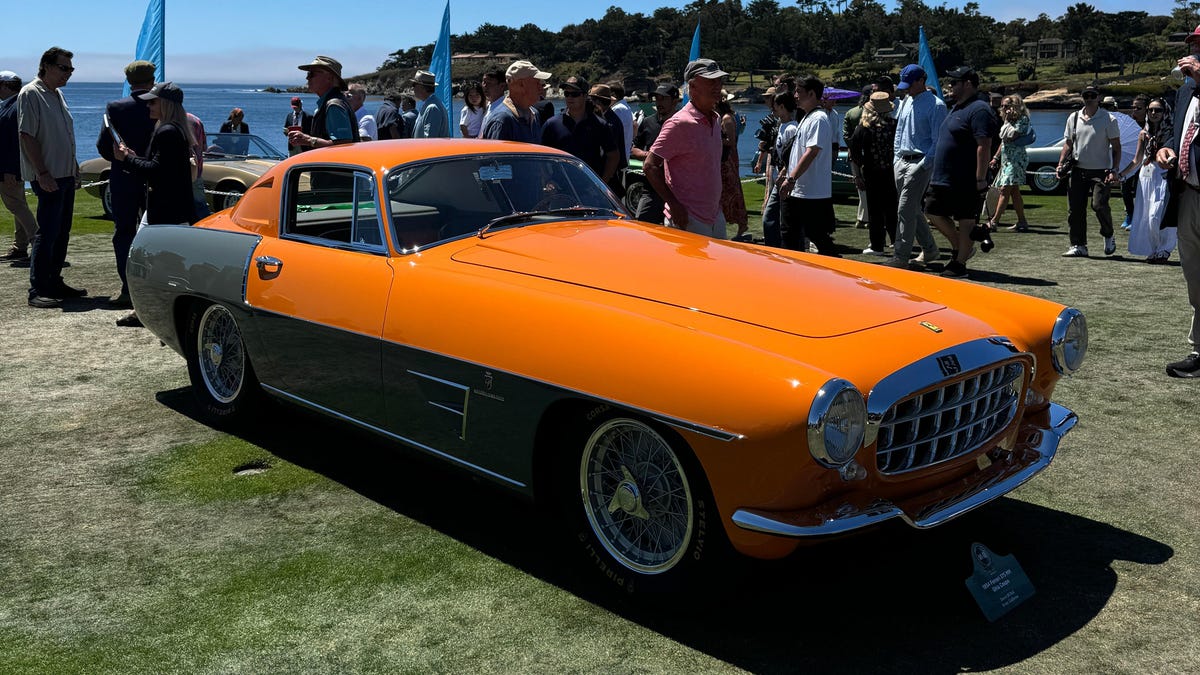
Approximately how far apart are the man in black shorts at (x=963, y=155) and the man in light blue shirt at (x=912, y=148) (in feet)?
1.14

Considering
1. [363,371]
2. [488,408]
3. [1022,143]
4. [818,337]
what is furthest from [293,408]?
[1022,143]

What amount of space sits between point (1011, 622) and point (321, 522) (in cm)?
261

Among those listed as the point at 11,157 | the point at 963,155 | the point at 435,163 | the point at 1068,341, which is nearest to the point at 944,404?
the point at 1068,341

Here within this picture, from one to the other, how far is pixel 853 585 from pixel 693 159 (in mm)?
3579

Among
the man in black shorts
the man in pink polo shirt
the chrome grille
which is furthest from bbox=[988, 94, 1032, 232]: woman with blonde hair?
the chrome grille

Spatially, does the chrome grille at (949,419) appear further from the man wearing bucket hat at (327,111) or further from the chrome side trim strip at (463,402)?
the man wearing bucket hat at (327,111)

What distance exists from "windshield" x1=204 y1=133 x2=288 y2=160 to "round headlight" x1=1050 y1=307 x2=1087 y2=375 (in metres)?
11.7

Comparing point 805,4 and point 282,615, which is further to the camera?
point 805,4

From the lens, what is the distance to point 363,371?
433 cm

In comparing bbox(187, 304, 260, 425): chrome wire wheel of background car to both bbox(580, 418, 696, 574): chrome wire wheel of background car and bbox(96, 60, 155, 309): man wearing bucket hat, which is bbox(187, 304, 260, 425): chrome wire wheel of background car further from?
→ bbox(96, 60, 155, 309): man wearing bucket hat

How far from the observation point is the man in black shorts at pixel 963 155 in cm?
897

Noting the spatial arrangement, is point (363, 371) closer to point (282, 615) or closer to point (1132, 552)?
point (282, 615)

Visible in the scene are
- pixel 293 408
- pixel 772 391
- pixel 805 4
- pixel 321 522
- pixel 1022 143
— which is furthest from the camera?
pixel 805 4

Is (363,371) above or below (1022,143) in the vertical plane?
below
